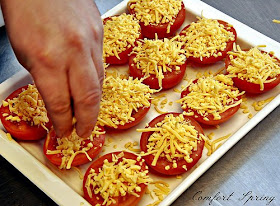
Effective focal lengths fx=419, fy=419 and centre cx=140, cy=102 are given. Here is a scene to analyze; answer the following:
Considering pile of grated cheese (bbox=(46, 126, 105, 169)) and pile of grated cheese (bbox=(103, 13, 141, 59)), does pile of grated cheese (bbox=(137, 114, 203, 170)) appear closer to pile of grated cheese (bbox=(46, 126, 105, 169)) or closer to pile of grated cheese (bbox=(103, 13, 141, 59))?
pile of grated cheese (bbox=(46, 126, 105, 169))

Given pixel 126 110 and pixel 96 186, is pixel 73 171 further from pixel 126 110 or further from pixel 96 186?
pixel 126 110

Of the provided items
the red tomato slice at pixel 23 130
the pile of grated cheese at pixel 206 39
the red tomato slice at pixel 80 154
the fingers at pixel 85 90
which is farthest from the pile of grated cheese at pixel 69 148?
the pile of grated cheese at pixel 206 39

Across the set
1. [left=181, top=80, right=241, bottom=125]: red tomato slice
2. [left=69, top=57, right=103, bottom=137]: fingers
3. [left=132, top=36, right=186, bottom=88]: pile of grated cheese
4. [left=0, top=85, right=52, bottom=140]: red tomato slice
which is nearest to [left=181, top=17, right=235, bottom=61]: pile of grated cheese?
[left=132, top=36, right=186, bottom=88]: pile of grated cheese

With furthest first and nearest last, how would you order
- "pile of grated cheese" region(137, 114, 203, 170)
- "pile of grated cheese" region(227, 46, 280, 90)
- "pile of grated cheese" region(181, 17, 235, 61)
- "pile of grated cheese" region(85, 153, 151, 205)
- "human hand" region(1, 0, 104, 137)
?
"pile of grated cheese" region(181, 17, 235, 61)
"pile of grated cheese" region(227, 46, 280, 90)
"pile of grated cheese" region(137, 114, 203, 170)
"pile of grated cheese" region(85, 153, 151, 205)
"human hand" region(1, 0, 104, 137)

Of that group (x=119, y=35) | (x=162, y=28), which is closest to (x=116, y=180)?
(x=119, y=35)

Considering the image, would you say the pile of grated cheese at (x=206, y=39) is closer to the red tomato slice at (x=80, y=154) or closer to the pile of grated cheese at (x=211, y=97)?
the pile of grated cheese at (x=211, y=97)
